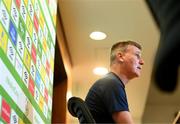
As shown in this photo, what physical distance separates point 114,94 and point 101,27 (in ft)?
7.51

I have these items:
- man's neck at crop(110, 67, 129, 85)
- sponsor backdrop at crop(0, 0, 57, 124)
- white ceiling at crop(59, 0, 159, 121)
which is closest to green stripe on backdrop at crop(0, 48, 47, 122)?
sponsor backdrop at crop(0, 0, 57, 124)

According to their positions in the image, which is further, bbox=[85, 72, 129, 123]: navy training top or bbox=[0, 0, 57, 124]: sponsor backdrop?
bbox=[85, 72, 129, 123]: navy training top

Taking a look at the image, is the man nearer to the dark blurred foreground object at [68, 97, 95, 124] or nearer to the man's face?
the man's face

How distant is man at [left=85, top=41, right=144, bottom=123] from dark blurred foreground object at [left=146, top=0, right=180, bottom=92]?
1186 mm

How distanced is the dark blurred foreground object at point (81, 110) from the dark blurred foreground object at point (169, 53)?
0.85 metres

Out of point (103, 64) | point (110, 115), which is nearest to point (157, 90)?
point (110, 115)

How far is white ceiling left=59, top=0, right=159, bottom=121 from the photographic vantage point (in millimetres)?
3791

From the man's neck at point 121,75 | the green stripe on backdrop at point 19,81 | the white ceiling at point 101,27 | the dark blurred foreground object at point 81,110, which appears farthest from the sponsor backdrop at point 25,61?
the white ceiling at point 101,27

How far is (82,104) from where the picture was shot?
1548 millimetres

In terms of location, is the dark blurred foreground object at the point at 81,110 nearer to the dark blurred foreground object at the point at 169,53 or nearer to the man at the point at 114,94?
the man at the point at 114,94

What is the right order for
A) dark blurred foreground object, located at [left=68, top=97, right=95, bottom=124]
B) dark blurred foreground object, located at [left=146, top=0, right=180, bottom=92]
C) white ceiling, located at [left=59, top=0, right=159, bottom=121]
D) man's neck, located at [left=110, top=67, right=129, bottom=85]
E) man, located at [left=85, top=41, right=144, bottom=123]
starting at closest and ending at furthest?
dark blurred foreground object, located at [left=146, top=0, right=180, bottom=92]
dark blurred foreground object, located at [left=68, top=97, right=95, bottom=124]
man, located at [left=85, top=41, right=144, bottom=123]
man's neck, located at [left=110, top=67, right=129, bottom=85]
white ceiling, located at [left=59, top=0, right=159, bottom=121]

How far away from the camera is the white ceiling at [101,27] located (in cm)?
379

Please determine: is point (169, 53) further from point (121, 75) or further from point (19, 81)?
point (121, 75)

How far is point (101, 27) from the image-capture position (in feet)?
13.6
